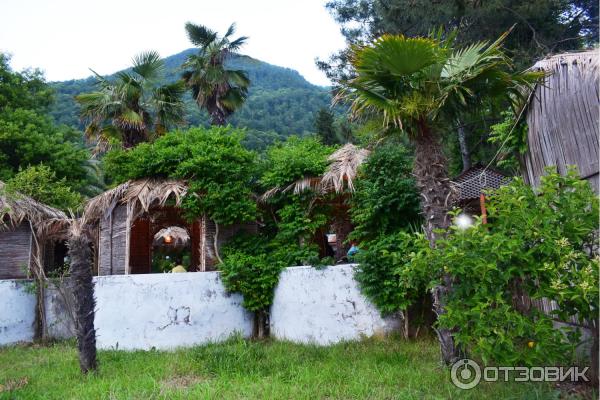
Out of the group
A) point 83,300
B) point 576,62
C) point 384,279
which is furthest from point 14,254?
point 576,62

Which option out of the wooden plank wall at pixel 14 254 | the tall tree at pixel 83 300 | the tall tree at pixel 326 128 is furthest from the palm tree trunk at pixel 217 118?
the tall tree at pixel 83 300

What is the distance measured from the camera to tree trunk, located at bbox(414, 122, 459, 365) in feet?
19.6

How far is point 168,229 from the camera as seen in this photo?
19141mm

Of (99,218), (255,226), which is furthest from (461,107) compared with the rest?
(99,218)

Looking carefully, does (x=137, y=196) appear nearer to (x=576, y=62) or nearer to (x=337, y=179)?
(x=337, y=179)

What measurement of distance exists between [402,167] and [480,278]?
14.8 ft

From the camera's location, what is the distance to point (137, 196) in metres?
10.1

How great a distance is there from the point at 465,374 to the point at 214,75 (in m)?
12.0

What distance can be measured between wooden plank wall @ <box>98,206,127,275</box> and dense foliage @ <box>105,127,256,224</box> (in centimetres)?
95

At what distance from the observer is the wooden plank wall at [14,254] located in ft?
36.4

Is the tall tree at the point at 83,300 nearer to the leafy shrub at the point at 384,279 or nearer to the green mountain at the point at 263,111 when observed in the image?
the leafy shrub at the point at 384,279

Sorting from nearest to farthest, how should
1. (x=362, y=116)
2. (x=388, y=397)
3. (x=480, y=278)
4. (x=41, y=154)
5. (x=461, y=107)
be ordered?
(x=480, y=278) → (x=388, y=397) → (x=461, y=107) → (x=362, y=116) → (x=41, y=154)

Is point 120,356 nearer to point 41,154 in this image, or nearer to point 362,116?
point 362,116

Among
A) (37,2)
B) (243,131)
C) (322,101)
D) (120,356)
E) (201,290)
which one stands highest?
(322,101)
